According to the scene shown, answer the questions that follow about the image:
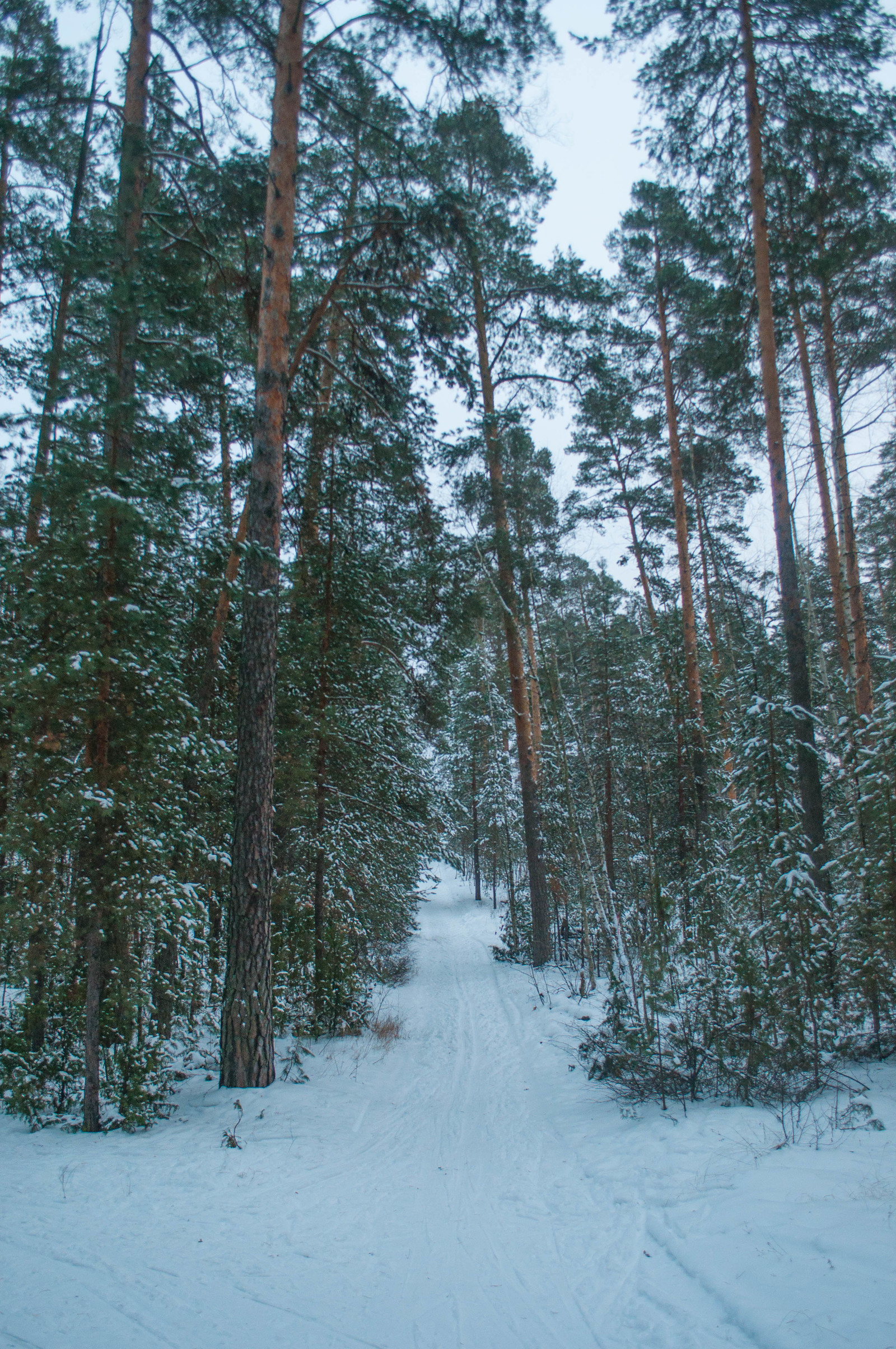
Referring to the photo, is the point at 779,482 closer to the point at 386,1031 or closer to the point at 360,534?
the point at 360,534

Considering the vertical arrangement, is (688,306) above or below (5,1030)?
above

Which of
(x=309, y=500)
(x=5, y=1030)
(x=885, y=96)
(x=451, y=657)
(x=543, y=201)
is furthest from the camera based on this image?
→ (x=543, y=201)

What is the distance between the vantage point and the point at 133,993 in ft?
18.6

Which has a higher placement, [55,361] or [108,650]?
[55,361]

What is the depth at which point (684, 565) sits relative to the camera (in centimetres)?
1397

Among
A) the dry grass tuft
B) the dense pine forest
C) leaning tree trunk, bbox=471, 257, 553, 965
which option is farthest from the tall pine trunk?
the dry grass tuft

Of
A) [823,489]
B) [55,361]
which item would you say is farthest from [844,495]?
[55,361]

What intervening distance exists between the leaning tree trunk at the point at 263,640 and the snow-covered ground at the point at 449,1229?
2.53ft

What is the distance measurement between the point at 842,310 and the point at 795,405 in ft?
5.50

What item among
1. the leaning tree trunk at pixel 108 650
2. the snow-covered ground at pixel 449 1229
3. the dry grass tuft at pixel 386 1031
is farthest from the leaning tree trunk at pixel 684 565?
the leaning tree trunk at pixel 108 650

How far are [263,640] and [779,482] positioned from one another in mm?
7049

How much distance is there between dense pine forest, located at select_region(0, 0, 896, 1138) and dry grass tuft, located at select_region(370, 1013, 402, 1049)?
28cm

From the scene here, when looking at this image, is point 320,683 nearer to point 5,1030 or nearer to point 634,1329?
point 5,1030

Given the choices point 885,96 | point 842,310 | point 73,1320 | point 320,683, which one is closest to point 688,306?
point 842,310
